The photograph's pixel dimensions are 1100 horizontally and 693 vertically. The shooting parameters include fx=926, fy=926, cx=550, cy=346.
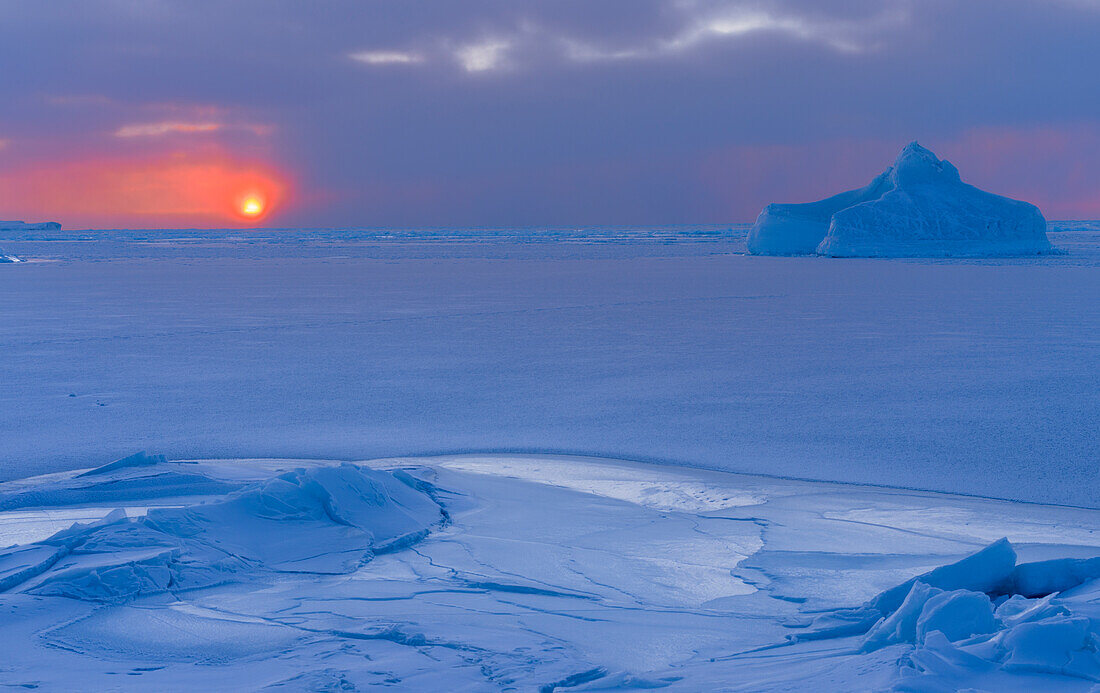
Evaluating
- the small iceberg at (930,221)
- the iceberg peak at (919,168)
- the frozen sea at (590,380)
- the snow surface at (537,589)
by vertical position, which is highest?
the iceberg peak at (919,168)

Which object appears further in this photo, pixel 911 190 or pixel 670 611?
pixel 911 190

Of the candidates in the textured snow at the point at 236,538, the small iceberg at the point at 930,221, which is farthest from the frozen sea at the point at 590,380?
the small iceberg at the point at 930,221

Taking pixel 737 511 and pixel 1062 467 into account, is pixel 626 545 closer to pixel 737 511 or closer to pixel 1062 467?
pixel 737 511

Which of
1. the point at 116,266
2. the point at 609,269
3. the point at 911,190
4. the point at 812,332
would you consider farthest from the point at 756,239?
the point at 812,332

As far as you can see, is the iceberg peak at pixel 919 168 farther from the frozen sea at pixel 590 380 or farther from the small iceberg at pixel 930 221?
the frozen sea at pixel 590 380

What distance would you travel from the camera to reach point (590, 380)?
6965 millimetres

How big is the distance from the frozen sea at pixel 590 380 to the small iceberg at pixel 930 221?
45.3 ft

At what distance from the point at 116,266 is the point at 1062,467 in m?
25.4

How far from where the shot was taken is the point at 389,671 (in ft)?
7.41

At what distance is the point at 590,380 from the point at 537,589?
415 cm

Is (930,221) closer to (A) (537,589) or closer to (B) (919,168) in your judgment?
(B) (919,168)

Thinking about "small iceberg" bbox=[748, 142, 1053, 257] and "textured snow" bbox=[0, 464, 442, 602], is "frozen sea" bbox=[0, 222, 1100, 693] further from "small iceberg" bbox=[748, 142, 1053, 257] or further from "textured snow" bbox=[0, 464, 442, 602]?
"small iceberg" bbox=[748, 142, 1053, 257]

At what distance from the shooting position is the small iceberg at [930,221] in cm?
2761

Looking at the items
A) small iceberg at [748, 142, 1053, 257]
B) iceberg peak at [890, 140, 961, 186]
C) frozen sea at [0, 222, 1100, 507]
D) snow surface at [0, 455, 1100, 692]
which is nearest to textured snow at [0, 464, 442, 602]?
snow surface at [0, 455, 1100, 692]
